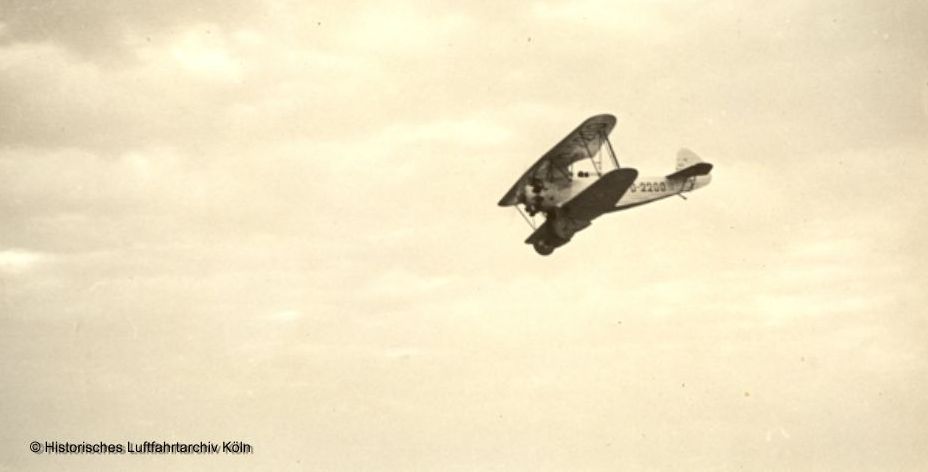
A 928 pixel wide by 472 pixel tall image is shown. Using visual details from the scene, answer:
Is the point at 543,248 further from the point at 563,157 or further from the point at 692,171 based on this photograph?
the point at 692,171

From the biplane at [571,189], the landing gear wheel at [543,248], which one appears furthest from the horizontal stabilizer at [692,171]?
the landing gear wheel at [543,248]

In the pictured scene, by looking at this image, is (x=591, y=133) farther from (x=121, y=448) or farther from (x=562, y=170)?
(x=121, y=448)

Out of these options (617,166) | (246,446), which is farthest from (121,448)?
(617,166)

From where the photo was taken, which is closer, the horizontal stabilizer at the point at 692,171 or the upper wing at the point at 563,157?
the upper wing at the point at 563,157

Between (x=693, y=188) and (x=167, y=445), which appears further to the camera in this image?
(x=693, y=188)

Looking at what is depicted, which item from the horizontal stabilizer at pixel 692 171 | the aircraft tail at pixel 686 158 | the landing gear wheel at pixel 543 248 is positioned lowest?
the landing gear wheel at pixel 543 248

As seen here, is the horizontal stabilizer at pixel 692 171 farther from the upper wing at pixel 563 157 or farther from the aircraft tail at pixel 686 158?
the upper wing at pixel 563 157

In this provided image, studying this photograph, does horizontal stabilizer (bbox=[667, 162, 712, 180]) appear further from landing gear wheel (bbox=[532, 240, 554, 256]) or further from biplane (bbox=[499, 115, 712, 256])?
landing gear wheel (bbox=[532, 240, 554, 256])
